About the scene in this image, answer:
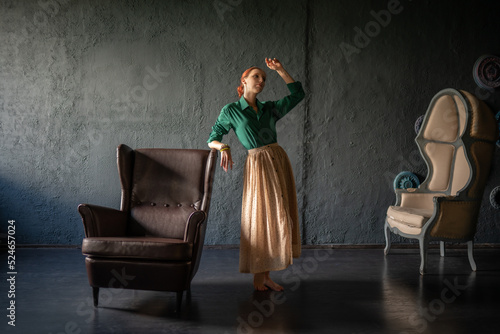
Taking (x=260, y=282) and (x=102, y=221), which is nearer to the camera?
(x=102, y=221)

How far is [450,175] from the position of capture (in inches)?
176

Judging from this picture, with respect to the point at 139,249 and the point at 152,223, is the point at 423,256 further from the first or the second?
the point at 139,249

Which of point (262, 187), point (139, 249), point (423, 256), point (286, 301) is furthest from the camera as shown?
point (423, 256)

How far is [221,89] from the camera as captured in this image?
4.96 metres

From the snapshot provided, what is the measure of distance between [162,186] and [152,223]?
0.29 meters

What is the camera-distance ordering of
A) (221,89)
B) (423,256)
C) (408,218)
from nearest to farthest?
(423,256) → (408,218) → (221,89)

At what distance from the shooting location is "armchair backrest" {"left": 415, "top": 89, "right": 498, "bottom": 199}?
3.84m

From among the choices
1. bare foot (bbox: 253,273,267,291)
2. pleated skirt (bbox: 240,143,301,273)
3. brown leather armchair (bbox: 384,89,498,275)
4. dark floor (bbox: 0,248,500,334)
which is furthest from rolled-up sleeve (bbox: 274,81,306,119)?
brown leather armchair (bbox: 384,89,498,275)

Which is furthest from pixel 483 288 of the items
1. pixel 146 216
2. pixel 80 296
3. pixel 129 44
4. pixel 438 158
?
pixel 129 44

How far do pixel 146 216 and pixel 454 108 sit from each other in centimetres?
327

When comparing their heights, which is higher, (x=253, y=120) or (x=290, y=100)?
(x=290, y=100)

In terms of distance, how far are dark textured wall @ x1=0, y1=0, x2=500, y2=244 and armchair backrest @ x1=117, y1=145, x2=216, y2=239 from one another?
161cm

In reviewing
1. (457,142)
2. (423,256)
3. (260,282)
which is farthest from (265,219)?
(457,142)

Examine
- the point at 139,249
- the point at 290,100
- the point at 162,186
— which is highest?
the point at 290,100
